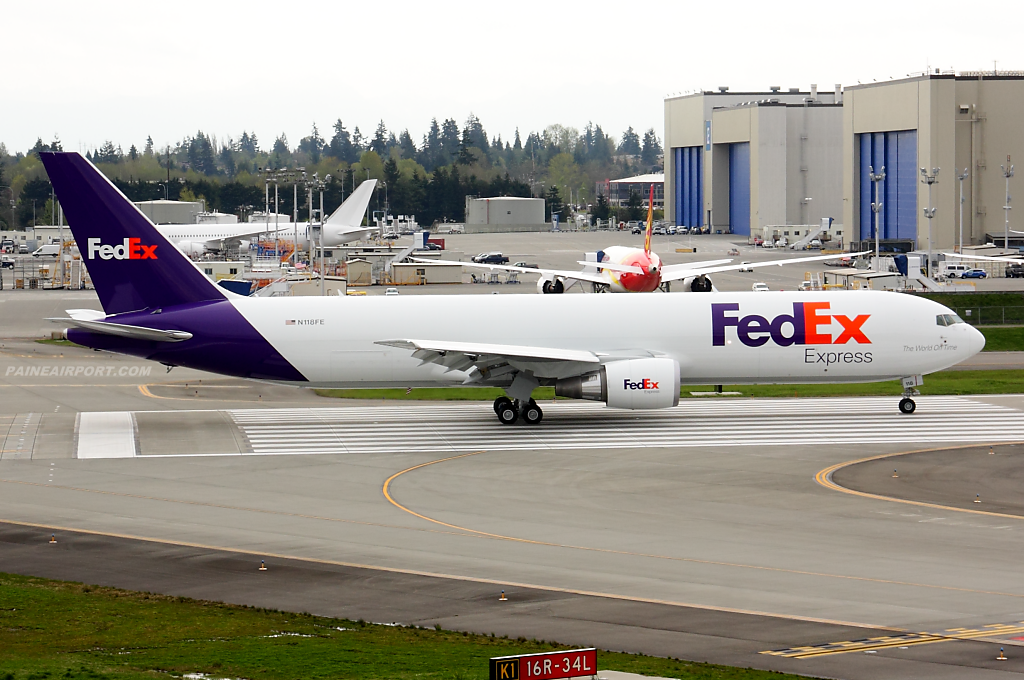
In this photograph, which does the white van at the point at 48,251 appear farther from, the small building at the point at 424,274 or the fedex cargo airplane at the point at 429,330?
the fedex cargo airplane at the point at 429,330

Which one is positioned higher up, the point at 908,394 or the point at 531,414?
the point at 908,394

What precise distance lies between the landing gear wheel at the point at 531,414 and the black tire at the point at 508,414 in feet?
0.97

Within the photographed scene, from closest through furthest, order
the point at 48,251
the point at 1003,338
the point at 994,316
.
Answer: the point at 1003,338
the point at 994,316
the point at 48,251

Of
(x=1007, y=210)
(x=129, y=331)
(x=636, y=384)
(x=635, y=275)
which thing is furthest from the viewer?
(x=1007, y=210)

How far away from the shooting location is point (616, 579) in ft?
75.7

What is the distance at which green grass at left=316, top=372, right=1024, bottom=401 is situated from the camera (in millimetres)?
51719

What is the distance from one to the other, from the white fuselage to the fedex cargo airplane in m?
0.05

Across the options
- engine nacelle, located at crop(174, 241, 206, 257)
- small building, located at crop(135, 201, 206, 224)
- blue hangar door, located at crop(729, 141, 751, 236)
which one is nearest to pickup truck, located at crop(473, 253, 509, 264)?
engine nacelle, located at crop(174, 241, 206, 257)

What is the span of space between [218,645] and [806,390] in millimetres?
38940

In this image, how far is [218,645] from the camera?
719 inches

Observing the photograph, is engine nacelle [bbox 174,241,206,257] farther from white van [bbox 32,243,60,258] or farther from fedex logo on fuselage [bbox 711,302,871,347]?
fedex logo on fuselage [bbox 711,302,871,347]

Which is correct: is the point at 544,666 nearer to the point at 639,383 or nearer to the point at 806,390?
the point at 639,383

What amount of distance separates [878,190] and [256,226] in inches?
3156

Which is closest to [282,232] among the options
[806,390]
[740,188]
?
[740,188]
